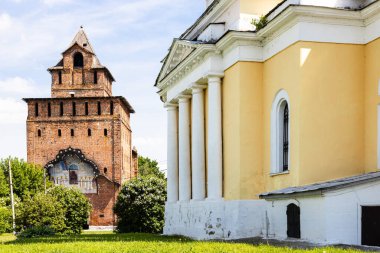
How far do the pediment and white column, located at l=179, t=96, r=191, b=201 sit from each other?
67.5 inches

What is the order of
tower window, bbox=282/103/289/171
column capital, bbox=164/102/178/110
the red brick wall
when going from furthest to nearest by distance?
the red brick wall, column capital, bbox=164/102/178/110, tower window, bbox=282/103/289/171

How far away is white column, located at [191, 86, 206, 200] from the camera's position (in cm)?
2609

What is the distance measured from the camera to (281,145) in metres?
21.7

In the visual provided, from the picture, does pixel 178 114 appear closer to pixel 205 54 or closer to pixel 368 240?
pixel 205 54

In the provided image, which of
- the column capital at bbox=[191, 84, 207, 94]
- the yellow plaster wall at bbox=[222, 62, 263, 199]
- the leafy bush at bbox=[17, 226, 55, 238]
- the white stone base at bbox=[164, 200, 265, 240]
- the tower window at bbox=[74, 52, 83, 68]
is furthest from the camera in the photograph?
the tower window at bbox=[74, 52, 83, 68]

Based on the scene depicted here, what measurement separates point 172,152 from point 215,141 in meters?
7.33

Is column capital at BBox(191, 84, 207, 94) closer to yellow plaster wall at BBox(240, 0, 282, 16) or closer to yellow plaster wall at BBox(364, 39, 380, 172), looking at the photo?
yellow plaster wall at BBox(240, 0, 282, 16)

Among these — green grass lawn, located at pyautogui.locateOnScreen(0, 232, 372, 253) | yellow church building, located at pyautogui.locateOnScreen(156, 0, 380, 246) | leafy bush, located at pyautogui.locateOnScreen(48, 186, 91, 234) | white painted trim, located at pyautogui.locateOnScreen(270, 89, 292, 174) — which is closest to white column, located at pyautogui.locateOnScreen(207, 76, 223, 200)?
yellow church building, located at pyautogui.locateOnScreen(156, 0, 380, 246)

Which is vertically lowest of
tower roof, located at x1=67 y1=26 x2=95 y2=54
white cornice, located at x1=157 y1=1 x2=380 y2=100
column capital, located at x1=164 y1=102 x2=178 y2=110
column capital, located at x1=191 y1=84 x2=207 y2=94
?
column capital, located at x1=164 y1=102 x2=178 y2=110

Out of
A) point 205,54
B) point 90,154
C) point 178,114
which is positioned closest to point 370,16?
point 205,54

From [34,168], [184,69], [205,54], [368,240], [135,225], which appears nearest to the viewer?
[368,240]

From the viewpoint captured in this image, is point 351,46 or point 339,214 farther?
point 351,46

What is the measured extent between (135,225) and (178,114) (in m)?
14.4

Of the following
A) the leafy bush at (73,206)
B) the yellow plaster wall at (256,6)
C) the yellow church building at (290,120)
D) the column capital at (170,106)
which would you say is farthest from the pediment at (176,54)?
the leafy bush at (73,206)
